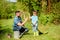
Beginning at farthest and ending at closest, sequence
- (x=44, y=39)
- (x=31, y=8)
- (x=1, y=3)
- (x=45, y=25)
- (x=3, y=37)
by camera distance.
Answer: (x=1, y=3) < (x=31, y=8) < (x=45, y=25) < (x=3, y=37) < (x=44, y=39)

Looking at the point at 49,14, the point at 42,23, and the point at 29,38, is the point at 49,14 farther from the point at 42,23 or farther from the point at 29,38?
the point at 29,38

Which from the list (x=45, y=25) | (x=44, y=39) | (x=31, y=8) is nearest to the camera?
(x=44, y=39)

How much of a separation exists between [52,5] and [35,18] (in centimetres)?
665

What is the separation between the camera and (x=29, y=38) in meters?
10.3

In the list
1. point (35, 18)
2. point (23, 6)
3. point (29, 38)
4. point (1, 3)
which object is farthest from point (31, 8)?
point (1, 3)

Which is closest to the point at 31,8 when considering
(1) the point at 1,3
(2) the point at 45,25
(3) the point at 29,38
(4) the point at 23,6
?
(4) the point at 23,6

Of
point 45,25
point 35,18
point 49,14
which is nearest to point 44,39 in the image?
point 35,18

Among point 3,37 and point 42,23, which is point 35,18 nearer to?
point 3,37

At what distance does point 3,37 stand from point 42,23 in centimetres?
596

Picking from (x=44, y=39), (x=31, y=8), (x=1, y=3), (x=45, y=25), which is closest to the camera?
(x=44, y=39)

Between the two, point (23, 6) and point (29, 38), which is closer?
point (29, 38)

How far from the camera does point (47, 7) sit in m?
17.7

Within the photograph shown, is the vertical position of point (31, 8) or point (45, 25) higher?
point (31, 8)

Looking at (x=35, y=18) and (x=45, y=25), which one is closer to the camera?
(x=35, y=18)
